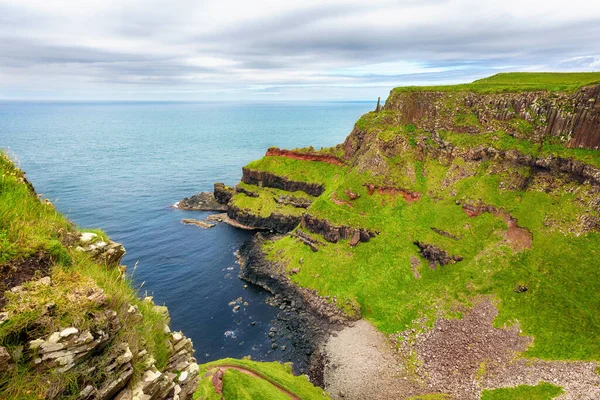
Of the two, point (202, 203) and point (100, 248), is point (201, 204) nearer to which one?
point (202, 203)

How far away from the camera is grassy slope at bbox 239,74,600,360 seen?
6253cm

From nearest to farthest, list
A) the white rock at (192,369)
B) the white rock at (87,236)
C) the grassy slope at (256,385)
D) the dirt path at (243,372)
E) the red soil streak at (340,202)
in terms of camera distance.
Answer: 1. the white rock at (87,236)
2. the white rock at (192,369)
3. the grassy slope at (256,385)
4. the dirt path at (243,372)
5. the red soil streak at (340,202)

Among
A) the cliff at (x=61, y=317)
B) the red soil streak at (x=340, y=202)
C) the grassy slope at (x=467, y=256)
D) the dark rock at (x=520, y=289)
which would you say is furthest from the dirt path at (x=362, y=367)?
the cliff at (x=61, y=317)

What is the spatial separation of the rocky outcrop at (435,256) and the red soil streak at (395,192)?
1543 cm

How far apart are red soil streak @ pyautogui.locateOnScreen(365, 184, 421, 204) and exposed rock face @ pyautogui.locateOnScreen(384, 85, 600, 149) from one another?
78.4ft

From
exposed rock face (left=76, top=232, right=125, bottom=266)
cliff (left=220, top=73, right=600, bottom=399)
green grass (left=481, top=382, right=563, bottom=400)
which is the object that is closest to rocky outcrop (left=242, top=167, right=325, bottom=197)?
cliff (left=220, top=73, right=600, bottom=399)

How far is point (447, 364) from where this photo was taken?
5741cm

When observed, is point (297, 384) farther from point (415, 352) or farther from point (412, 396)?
point (415, 352)

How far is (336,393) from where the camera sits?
55.1 meters

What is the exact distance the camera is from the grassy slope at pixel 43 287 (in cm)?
1220

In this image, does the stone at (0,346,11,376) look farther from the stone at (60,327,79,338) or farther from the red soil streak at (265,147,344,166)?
the red soil streak at (265,147,344,166)

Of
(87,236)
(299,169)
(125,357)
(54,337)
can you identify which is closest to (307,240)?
(299,169)

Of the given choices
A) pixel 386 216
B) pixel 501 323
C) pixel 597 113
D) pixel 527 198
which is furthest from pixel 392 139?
pixel 501 323

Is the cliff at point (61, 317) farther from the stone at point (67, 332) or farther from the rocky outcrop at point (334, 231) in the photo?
the rocky outcrop at point (334, 231)
